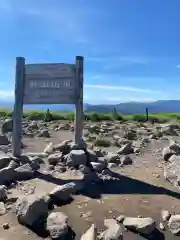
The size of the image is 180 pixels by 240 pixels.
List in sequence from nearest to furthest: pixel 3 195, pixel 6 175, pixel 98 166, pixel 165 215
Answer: pixel 165 215 → pixel 3 195 → pixel 6 175 → pixel 98 166

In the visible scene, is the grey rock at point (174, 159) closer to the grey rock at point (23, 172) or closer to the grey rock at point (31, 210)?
the grey rock at point (23, 172)

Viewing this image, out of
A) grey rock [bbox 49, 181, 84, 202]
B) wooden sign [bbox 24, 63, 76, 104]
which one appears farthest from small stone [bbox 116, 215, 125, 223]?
wooden sign [bbox 24, 63, 76, 104]

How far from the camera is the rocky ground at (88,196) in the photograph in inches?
247

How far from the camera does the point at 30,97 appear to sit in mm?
10984

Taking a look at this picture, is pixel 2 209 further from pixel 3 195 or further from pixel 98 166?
pixel 98 166

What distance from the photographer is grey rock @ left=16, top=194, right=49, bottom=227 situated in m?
6.40

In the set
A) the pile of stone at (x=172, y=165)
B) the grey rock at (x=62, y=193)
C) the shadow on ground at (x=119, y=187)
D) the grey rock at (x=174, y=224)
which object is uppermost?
the pile of stone at (x=172, y=165)

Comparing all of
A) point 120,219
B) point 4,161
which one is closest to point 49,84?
point 4,161

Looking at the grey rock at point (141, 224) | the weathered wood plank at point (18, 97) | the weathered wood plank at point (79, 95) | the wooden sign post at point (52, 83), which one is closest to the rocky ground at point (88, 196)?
the grey rock at point (141, 224)

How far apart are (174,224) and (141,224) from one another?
67 cm

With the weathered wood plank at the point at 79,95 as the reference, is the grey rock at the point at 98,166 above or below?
below

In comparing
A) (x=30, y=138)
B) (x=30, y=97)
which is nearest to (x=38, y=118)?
(x=30, y=138)

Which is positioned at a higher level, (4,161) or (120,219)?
(4,161)

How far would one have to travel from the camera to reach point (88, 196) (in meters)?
8.04
